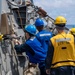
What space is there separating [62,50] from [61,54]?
0.26ft

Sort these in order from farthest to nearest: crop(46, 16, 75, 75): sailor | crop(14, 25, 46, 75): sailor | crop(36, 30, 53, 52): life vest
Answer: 1. crop(36, 30, 53, 52): life vest
2. crop(14, 25, 46, 75): sailor
3. crop(46, 16, 75, 75): sailor

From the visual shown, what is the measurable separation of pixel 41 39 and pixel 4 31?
1014 mm

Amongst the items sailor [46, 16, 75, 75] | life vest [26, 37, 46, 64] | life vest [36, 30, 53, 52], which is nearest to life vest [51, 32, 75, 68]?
sailor [46, 16, 75, 75]

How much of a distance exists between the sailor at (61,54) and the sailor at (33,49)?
1.01 meters

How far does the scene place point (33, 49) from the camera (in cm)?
778

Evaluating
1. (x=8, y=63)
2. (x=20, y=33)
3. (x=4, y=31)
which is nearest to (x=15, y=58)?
(x=8, y=63)

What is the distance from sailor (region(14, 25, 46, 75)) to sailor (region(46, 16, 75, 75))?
1005 mm

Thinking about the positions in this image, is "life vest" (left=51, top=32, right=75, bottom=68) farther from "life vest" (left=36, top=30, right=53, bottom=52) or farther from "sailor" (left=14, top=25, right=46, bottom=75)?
"life vest" (left=36, top=30, right=53, bottom=52)

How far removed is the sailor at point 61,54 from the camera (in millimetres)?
6766

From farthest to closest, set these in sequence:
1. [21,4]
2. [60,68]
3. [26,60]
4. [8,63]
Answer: [21,4], [26,60], [8,63], [60,68]

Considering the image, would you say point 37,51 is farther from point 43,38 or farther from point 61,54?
point 61,54

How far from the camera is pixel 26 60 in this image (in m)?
8.30

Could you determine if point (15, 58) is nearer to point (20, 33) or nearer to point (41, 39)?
→ point (41, 39)

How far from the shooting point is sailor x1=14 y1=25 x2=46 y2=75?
7.70 metres
